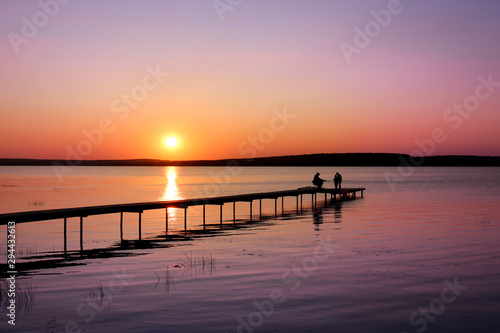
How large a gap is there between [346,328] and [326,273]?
17.7 ft

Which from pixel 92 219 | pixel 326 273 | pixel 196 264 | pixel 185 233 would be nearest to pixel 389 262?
pixel 326 273

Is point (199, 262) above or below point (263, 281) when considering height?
above

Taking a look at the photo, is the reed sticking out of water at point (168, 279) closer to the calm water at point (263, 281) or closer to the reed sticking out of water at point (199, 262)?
the calm water at point (263, 281)

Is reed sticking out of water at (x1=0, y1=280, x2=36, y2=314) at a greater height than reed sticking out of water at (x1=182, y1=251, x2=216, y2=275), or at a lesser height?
lesser

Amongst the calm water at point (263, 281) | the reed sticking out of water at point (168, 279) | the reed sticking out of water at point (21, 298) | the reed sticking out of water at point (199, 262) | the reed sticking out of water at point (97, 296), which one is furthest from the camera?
the reed sticking out of water at point (199, 262)

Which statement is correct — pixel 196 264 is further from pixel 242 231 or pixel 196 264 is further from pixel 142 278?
pixel 242 231

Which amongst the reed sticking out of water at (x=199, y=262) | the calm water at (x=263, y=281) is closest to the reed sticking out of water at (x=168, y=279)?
the calm water at (x=263, y=281)

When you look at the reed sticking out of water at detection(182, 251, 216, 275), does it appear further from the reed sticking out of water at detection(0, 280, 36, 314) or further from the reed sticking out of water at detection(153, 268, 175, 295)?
the reed sticking out of water at detection(0, 280, 36, 314)

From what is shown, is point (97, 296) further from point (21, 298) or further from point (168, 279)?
point (168, 279)

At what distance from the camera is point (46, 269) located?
17672mm

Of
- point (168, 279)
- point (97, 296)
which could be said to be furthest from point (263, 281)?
point (97, 296)

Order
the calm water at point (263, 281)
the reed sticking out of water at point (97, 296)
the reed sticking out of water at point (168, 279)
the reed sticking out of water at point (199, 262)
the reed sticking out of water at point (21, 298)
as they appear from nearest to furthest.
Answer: the calm water at point (263, 281)
the reed sticking out of water at point (21, 298)
the reed sticking out of water at point (97, 296)
the reed sticking out of water at point (168, 279)
the reed sticking out of water at point (199, 262)

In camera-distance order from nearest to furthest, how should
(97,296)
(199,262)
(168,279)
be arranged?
(97,296) < (168,279) < (199,262)

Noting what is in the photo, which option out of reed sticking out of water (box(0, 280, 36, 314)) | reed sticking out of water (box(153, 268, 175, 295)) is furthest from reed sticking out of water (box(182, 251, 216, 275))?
reed sticking out of water (box(0, 280, 36, 314))
